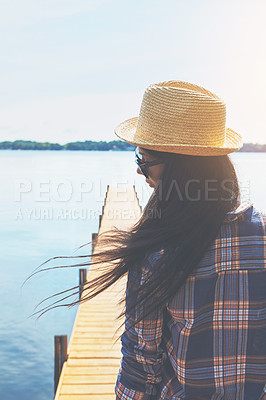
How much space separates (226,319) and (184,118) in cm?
54

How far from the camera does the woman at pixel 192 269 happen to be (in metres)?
1.08

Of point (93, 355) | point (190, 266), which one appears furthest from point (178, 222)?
point (93, 355)

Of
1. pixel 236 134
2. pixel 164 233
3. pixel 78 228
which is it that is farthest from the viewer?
pixel 78 228

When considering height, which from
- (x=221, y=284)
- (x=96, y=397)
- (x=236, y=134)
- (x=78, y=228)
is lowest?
(x=78, y=228)

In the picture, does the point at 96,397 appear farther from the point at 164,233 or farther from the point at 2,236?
the point at 2,236

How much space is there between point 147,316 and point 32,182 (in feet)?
170

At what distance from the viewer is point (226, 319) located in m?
1.08

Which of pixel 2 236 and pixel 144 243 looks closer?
pixel 144 243

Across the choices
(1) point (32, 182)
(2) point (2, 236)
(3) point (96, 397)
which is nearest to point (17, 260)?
(2) point (2, 236)

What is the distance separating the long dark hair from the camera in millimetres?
1114

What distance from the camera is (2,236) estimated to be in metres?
25.0
